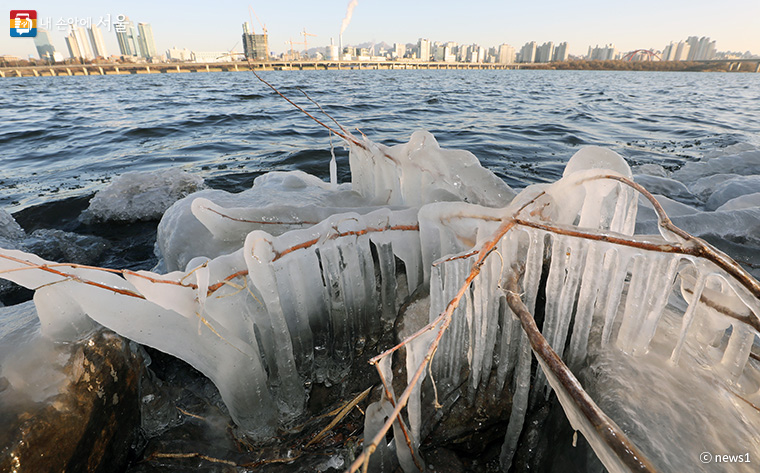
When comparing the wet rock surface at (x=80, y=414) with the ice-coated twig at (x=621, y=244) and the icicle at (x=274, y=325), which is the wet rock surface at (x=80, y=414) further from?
the ice-coated twig at (x=621, y=244)

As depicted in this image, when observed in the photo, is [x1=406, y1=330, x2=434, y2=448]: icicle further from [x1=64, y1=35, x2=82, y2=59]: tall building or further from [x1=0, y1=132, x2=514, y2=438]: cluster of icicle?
[x1=64, y1=35, x2=82, y2=59]: tall building

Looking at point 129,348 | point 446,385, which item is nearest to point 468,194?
point 446,385

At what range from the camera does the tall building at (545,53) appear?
139500mm

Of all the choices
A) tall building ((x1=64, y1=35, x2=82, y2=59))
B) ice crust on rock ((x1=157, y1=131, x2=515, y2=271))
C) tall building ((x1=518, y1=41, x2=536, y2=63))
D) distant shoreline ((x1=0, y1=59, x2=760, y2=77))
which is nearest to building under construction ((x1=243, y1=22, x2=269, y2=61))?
ice crust on rock ((x1=157, y1=131, x2=515, y2=271))

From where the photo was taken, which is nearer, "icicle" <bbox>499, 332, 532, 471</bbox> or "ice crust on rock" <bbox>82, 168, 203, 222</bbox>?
"icicle" <bbox>499, 332, 532, 471</bbox>

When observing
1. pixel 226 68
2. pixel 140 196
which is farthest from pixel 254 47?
pixel 226 68

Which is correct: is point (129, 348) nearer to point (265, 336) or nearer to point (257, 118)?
point (265, 336)

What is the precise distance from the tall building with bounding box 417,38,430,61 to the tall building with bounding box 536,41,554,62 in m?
49.5

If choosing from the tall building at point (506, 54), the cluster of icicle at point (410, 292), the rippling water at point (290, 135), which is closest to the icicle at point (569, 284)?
the cluster of icicle at point (410, 292)

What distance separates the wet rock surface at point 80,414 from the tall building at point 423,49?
141205 millimetres

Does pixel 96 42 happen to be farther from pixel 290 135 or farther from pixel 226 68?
pixel 290 135

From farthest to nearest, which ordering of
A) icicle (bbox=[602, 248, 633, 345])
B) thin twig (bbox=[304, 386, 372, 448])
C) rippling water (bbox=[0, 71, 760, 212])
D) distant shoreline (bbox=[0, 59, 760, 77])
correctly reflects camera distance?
distant shoreline (bbox=[0, 59, 760, 77]), rippling water (bbox=[0, 71, 760, 212]), thin twig (bbox=[304, 386, 372, 448]), icicle (bbox=[602, 248, 633, 345])

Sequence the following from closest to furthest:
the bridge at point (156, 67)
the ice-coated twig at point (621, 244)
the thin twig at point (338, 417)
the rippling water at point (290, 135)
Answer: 1. the ice-coated twig at point (621, 244)
2. the thin twig at point (338, 417)
3. the rippling water at point (290, 135)
4. the bridge at point (156, 67)

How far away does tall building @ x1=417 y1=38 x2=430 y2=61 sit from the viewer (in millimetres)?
126306
